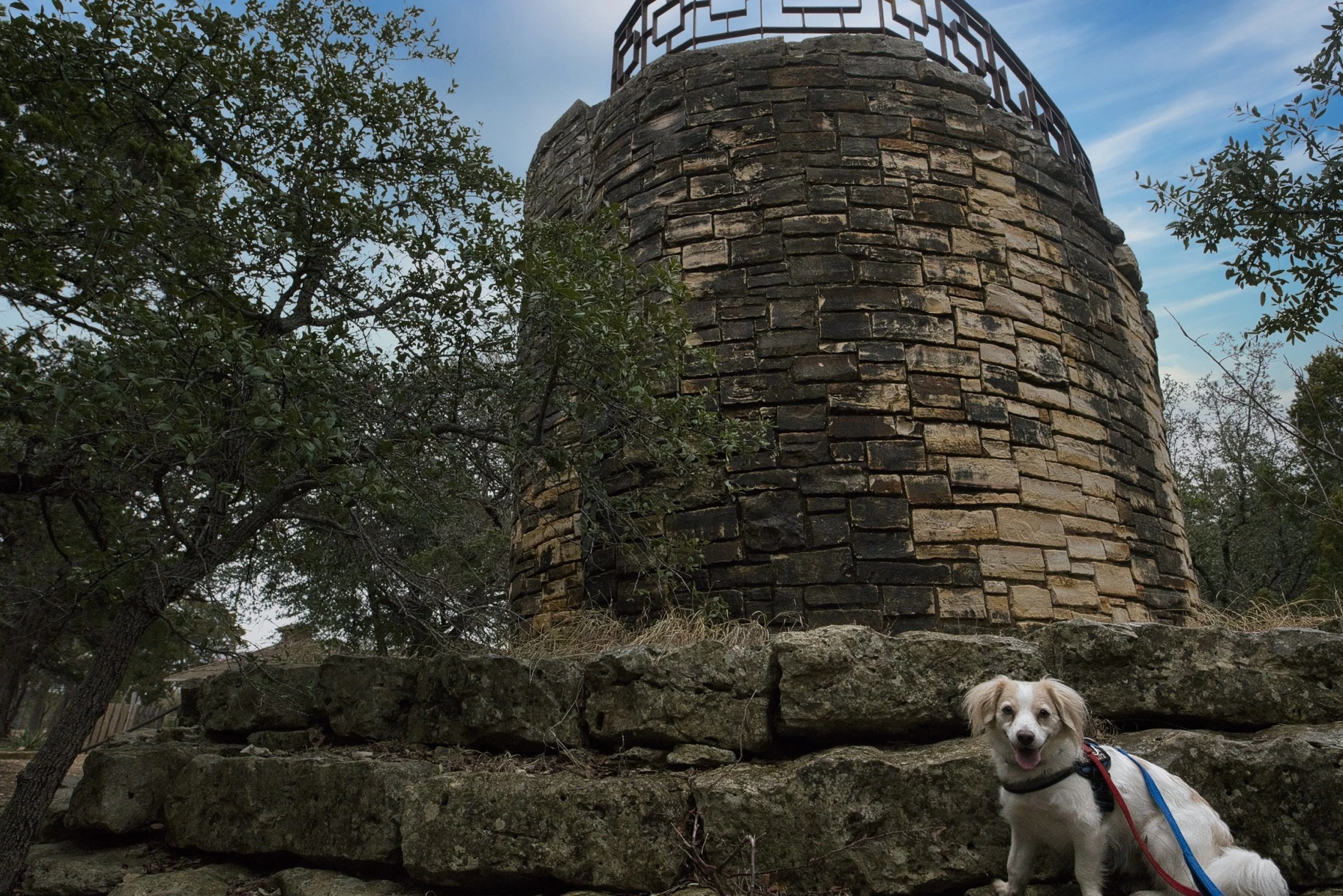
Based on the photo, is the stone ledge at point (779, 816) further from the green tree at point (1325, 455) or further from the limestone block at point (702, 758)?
the green tree at point (1325, 455)

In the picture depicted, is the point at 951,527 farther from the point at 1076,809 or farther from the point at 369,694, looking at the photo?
the point at 369,694

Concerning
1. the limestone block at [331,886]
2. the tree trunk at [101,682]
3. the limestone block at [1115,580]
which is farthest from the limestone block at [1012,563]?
the tree trunk at [101,682]

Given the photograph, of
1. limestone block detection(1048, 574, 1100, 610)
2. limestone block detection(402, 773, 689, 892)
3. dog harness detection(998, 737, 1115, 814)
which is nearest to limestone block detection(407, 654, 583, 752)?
limestone block detection(402, 773, 689, 892)

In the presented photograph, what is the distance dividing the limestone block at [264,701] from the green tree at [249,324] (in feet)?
1.75

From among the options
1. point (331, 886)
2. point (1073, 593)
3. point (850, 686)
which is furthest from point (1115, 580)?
point (331, 886)

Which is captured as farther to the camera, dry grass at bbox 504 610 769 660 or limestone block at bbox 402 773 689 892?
dry grass at bbox 504 610 769 660

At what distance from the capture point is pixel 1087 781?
8.66 ft

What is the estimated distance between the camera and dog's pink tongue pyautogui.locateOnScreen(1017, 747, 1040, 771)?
258cm

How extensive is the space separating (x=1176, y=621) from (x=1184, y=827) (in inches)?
152

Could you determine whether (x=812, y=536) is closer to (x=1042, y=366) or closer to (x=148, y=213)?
(x=1042, y=366)

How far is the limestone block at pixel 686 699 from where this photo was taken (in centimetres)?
388

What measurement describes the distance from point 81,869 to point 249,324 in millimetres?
2769

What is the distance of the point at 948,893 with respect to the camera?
321 cm

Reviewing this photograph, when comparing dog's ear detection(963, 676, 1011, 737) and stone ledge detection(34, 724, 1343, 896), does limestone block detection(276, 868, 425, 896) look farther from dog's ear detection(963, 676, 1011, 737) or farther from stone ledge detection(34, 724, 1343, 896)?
dog's ear detection(963, 676, 1011, 737)
